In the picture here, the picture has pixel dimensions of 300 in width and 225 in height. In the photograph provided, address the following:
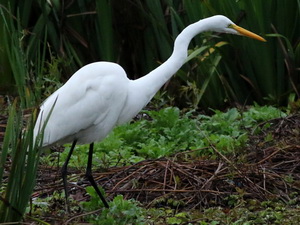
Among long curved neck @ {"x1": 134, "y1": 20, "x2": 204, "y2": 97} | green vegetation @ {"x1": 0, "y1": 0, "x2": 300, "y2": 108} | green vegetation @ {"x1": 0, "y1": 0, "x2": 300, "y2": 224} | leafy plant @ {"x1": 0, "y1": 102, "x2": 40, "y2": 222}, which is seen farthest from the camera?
green vegetation @ {"x1": 0, "y1": 0, "x2": 300, "y2": 108}

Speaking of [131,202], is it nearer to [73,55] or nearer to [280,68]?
[280,68]

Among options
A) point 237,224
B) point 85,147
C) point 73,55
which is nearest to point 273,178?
point 237,224

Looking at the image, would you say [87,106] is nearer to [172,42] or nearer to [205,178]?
[205,178]

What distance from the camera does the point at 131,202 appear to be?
4094 mm

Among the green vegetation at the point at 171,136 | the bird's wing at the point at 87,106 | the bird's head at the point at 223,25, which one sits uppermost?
the bird's head at the point at 223,25

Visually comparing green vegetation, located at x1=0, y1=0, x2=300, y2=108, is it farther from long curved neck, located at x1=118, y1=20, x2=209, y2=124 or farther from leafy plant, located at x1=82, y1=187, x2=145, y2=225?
leafy plant, located at x1=82, y1=187, x2=145, y2=225

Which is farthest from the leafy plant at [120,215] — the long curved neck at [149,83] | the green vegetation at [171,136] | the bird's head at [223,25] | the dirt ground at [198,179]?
the bird's head at [223,25]

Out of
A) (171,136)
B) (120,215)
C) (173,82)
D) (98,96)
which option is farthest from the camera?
(173,82)

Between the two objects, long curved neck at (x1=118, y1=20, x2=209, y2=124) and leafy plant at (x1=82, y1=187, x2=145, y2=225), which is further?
long curved neck at (x1=118, y1=20, x2=209, y2=124)

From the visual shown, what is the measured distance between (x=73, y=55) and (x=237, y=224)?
369 centimetres

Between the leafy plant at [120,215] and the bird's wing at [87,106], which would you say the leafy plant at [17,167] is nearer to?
the leafy plant at [120,215]

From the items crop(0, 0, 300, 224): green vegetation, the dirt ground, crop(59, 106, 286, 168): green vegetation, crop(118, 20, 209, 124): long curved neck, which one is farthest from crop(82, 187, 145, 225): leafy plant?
crop(59, 106, 286, 168): green vegetation

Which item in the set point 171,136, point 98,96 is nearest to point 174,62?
point 98,96

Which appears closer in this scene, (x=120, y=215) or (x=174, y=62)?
(x=120, y=215)
